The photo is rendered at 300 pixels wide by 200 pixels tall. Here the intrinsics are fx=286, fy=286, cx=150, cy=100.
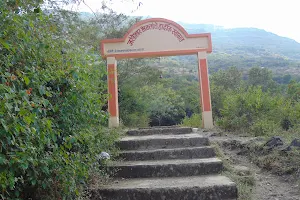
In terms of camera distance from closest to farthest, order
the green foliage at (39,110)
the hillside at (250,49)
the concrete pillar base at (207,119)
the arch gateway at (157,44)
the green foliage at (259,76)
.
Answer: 1. the green foliage at (39,110)
2. the concrete pillar base at (207,119)
3. the arch gateway at (157,44)
4. the green foliage at (259,76)
5. the hillside at (250,49)

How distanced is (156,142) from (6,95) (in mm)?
3923

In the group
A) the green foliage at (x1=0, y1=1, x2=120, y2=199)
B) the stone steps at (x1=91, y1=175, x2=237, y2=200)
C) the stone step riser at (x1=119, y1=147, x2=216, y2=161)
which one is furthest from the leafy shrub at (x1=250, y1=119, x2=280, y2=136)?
the green foliage at (x1=0, y1=1, x2=120, y2=199)

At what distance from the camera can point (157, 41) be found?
28.1 feet

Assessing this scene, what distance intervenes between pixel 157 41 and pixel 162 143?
398 centimetres

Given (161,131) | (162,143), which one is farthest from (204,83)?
(162,143)

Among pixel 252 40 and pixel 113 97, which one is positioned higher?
pixel 252 40

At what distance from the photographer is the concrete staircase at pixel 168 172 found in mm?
3805

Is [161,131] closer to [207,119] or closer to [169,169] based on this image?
[169,169]

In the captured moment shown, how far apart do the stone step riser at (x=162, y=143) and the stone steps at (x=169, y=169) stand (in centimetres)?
89

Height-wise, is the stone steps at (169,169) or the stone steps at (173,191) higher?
the stone steps at (169,169)

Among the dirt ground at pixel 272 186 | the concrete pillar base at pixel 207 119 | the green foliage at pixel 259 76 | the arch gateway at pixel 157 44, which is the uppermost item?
the green foliage at pixel 259 76

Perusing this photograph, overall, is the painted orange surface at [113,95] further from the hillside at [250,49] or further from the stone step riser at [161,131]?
the hillside at [250,49]

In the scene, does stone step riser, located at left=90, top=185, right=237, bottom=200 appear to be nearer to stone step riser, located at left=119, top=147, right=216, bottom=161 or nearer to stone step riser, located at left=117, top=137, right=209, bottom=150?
stone step riser, located at left=119, top=147, right=216, bottom=161

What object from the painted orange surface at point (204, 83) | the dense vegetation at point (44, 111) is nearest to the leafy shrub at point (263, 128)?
the painted orange surface at point (204, 83)
